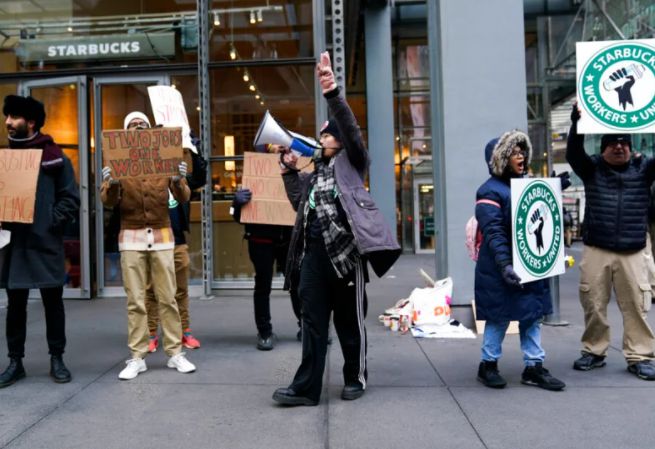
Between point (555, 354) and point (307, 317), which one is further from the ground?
point (307, 317)

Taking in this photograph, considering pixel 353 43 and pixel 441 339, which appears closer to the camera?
pixel 441 339

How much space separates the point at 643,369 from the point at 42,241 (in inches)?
183

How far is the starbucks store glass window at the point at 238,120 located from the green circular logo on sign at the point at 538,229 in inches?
202

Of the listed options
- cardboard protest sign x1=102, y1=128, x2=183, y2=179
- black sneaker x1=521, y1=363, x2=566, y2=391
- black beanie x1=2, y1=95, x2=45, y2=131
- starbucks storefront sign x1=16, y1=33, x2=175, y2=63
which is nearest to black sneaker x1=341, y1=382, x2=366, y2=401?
black sneaker x1=521, y1=363, x2=566, y2=391

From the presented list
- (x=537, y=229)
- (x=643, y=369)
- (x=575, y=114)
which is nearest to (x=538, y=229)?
(x=537, y=229)

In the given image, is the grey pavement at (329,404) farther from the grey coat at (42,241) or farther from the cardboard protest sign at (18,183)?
the cardboard protest sign at (18,183)

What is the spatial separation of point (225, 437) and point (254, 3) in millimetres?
7829

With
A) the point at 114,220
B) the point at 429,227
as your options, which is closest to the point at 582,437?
the point at 114,220

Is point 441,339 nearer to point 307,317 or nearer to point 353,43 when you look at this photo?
point 307,317

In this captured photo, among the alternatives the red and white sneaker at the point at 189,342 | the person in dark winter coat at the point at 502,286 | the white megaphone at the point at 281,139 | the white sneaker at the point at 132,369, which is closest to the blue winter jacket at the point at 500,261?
the person in dark winter coat at the point at 502,286

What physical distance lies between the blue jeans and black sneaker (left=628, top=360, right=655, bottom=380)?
83 centimetres

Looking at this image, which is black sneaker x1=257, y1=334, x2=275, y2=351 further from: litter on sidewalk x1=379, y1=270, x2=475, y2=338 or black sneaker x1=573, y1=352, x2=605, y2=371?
black sneaker x1=573, y1=352, x2=605, y2=371

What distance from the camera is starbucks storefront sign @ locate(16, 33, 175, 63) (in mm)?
9055

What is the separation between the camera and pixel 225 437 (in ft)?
10.7
